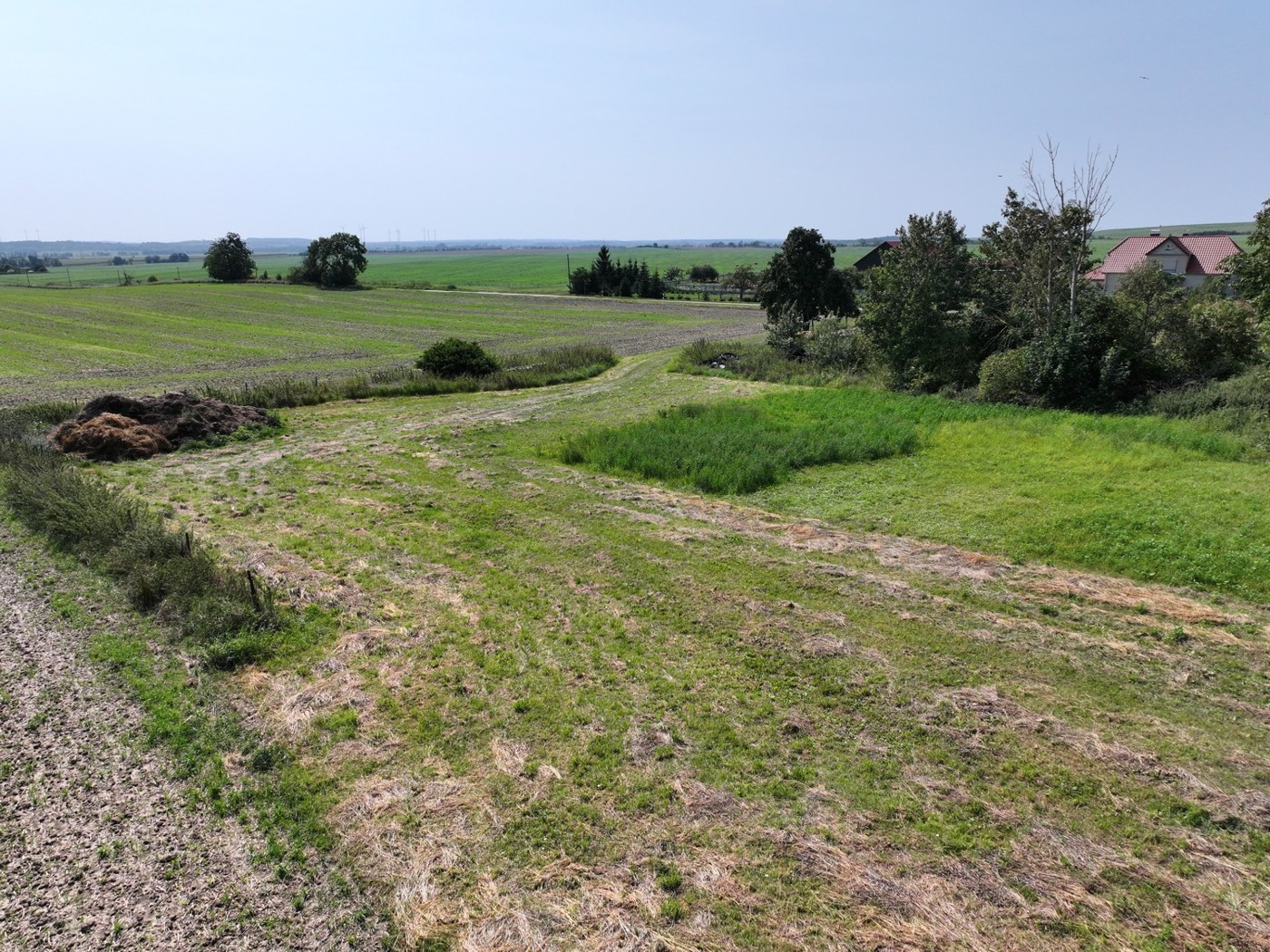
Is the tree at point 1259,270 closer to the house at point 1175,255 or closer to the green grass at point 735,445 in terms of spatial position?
the green grass at point 735,445

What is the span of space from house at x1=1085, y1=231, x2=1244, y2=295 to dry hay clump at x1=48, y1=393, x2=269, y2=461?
202ft

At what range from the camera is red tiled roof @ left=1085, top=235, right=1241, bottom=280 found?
5744 centimetres

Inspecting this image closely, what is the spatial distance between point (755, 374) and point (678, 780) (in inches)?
994

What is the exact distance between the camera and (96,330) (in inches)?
1754

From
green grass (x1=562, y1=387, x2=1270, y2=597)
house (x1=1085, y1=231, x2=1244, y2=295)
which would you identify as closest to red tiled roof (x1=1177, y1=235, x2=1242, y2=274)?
house (x1=1085, y1=231, x2=1244, y2=295)

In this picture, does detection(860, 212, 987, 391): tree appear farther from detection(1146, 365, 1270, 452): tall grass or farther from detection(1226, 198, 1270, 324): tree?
detection(1226, 198, 1270, 324): tree

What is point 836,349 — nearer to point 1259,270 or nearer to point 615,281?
point 1259,270

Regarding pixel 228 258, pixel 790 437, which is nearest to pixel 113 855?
pixel 790 437

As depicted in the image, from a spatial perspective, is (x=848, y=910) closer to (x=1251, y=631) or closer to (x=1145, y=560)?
(x=1251, y=631)

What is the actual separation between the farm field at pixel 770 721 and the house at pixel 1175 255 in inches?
2174

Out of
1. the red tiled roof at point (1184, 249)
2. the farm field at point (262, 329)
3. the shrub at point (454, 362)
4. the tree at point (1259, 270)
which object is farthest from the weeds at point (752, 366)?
the red tiled roof at point (1184, 249)

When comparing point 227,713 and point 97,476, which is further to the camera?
point 97,476

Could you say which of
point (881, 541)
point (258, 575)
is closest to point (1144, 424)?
point (881, 541)

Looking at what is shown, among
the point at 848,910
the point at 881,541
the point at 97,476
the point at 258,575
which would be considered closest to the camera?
the point at 848,910
